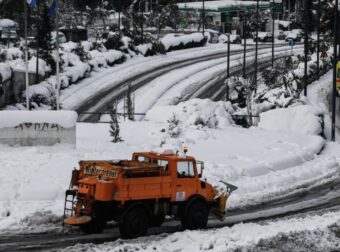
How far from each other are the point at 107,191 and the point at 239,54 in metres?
67.6

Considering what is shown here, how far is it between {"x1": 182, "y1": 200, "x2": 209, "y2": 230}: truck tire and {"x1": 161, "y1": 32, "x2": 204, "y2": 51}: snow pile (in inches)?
2491

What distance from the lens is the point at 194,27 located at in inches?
4343

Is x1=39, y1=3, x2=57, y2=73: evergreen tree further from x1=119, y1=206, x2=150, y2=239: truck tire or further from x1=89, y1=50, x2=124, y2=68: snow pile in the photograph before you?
x1=119, y1=206, x2=150, y2=239: truck tire

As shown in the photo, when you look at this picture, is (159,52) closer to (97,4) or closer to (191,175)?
(97,4)

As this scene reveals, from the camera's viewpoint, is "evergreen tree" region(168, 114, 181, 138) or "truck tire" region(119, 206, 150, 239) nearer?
"truck tire" region(119, 206, 150, 239)

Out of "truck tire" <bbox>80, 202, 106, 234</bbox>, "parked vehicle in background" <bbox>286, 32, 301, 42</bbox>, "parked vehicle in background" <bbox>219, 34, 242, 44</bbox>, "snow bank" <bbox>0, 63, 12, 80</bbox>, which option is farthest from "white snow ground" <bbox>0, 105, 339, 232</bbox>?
"parked vehicle in background" <bbox>286, 32, 301, 42</bbox>

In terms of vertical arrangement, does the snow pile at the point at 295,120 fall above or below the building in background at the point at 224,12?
below

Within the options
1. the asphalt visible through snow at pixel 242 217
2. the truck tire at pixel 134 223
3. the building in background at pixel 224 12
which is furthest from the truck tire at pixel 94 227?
the building in background at pixel 224 12

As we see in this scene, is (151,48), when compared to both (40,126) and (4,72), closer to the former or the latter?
(4,72)

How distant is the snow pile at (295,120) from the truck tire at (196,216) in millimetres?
21847

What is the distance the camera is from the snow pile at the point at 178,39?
81.9 metres

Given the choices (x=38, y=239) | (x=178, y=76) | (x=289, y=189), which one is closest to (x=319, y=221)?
(x=289, y=189)

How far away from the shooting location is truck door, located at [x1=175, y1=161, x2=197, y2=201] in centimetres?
1750

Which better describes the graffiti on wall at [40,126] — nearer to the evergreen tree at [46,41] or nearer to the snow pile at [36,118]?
the snow pile at [36,118]
